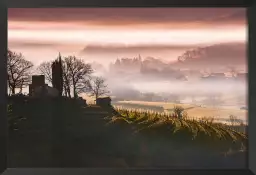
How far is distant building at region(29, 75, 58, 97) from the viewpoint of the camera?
82.1 inches

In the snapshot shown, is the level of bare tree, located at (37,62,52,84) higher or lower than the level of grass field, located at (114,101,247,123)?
higher

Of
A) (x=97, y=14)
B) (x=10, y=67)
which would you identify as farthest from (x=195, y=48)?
(x=10, y=67)

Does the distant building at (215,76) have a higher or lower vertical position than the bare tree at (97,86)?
higher

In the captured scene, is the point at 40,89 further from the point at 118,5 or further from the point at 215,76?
the point at 215,76

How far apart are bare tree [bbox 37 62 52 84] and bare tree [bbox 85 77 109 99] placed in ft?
0.64

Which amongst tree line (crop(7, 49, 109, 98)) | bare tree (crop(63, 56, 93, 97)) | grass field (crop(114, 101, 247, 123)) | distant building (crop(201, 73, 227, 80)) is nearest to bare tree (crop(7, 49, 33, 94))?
tree line (crop(7, 49, 109, 98))

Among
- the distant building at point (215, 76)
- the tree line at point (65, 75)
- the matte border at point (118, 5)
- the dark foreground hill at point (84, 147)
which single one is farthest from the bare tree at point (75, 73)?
the distant building at point (215, 76)

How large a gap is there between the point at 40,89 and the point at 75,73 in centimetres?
20

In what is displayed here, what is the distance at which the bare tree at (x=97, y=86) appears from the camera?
2090 mm

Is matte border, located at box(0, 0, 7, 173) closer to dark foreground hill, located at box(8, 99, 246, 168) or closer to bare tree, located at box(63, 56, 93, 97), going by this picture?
dark foreground hill, located at box(8, 99, 246, 168)

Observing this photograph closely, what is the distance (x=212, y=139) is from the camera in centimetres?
209

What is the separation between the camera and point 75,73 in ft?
6.87

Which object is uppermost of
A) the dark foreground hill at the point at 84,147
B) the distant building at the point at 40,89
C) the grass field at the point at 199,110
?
the distant building at the point at 40,89

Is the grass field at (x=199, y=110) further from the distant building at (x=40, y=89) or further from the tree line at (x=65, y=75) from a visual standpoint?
the distant building at (x=40, y=89)
